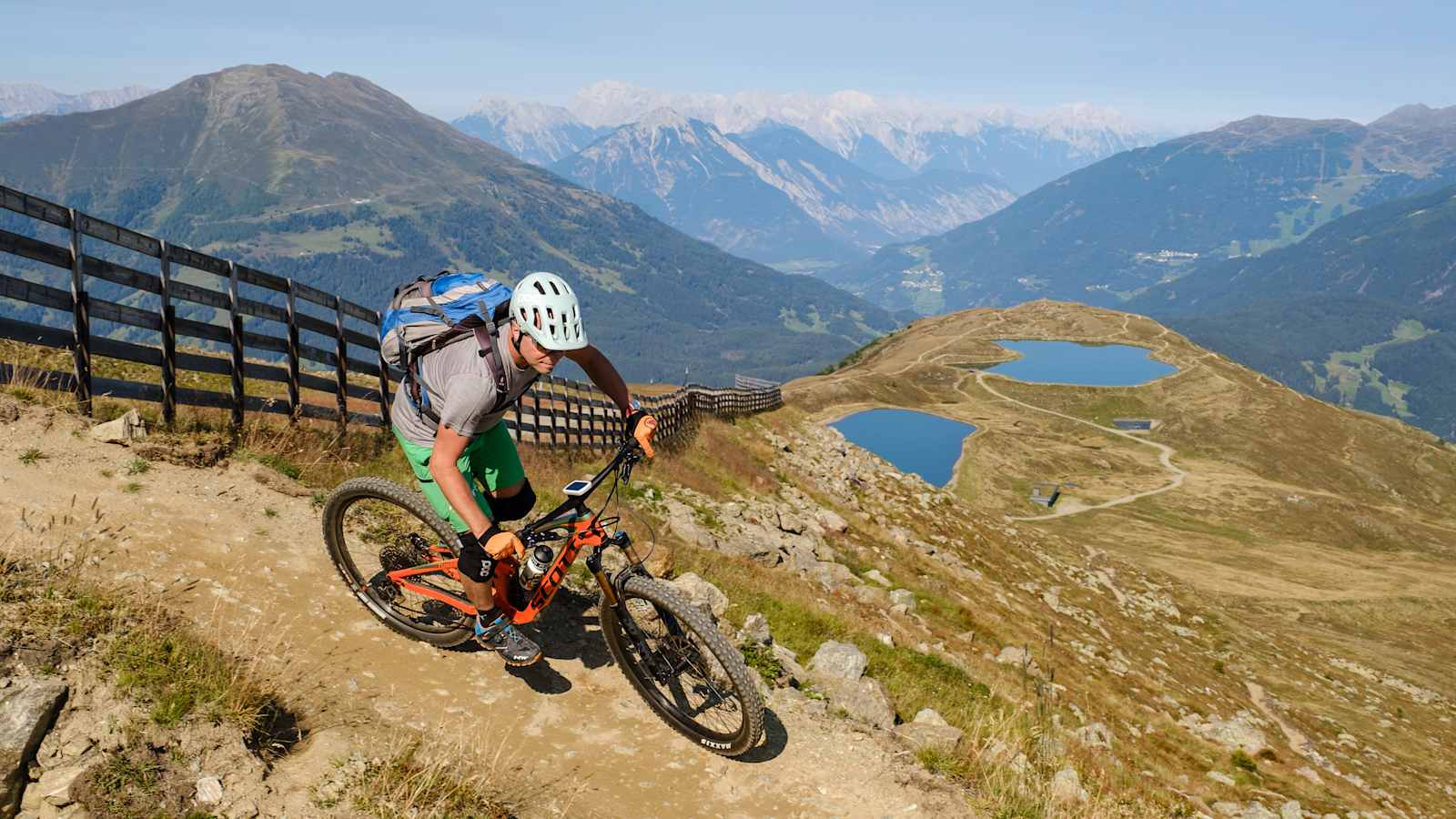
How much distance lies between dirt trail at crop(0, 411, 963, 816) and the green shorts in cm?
144

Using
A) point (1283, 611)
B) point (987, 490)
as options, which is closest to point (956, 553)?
point (1283, 611)

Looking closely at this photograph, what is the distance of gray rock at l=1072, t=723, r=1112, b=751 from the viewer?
12664mm

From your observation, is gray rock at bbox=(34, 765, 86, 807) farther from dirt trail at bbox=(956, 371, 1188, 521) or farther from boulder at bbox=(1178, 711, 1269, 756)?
dirt trail at bbox=(956, 371, 1188, 521)

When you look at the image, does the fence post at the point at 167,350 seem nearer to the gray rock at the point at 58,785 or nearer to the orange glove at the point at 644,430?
the gray rock at the point at 58,785

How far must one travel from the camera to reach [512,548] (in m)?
5.80

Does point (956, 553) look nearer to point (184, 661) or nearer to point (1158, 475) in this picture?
point (184, 661)

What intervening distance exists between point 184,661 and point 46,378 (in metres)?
6.22

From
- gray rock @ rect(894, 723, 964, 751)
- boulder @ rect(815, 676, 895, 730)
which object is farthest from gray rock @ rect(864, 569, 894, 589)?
gray rock @ rect(894, 723, 964, 751)

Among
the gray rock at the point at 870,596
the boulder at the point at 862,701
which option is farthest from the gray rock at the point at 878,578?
the boulder at the point at 862,701

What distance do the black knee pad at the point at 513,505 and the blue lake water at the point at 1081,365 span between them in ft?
384

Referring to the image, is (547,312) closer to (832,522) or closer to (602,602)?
(602,602)

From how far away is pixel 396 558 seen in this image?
7.44m

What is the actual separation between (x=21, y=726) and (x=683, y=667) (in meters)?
4.21

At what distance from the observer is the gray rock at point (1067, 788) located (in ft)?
21.9
